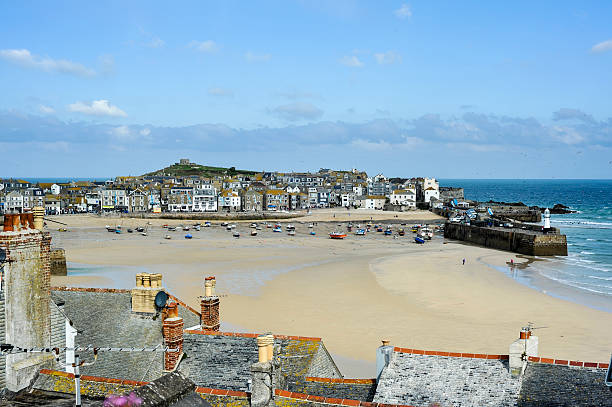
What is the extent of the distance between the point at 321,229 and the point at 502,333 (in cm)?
6646

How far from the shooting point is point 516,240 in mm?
63188

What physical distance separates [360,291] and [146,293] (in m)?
26.8

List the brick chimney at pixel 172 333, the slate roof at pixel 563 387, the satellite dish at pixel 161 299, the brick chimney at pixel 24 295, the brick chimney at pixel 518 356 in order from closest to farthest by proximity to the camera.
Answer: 1. the brick chimney at pixel 24 295
2. the slate roof at pixel 563 387
3. the brick chimney at pixel 518 356
4. the brick chimney at pixel 172 333
5. the satellite dish at pixel 161 299

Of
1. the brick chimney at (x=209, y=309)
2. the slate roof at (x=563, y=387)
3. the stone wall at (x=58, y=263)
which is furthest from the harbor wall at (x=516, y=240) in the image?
the brick chimney at (x=209, y=309)

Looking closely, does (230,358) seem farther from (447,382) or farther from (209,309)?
(447,382)

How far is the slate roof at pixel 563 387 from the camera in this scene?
33.2 ft

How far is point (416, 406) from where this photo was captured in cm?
1088

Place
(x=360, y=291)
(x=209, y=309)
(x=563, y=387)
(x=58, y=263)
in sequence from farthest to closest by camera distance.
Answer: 1. (x=58, y=263)
2. (x=360, y=291)
3. (x=209, y=309)
4. (x=563, y=387)

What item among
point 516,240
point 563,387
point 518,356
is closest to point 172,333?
point 518,356

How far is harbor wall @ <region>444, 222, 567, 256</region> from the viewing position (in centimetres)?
5894

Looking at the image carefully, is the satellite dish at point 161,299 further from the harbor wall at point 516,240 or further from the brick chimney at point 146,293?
the harbor wall at point 516,240

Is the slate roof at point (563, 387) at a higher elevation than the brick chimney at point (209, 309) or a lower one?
lower

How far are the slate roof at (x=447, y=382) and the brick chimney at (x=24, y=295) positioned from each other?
21.3 ft

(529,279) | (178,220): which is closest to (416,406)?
(529,279)
